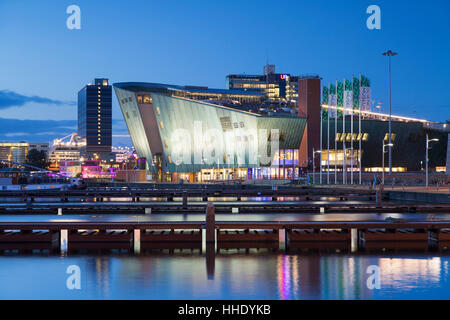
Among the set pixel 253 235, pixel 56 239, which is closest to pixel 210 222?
pixel 253 235

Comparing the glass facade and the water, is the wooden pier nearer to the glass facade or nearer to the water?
the water

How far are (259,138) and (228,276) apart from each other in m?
105

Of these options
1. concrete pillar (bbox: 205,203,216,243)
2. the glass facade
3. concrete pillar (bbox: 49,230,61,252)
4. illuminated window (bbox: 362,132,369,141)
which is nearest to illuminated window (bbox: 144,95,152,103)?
the glass facade

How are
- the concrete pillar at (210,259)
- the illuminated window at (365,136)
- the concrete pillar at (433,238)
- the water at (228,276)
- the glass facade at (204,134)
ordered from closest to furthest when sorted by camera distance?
the water at (228,276) < the concrete pillar at (210,259) < the concrete pillar at (433,238) < the glass facade at (204,134) < the illuminated window at (365,136)

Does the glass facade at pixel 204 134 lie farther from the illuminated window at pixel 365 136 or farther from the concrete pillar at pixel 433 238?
the concrete pillar at pixel 433 238

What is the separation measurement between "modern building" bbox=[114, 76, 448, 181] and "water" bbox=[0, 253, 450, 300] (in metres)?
95.8

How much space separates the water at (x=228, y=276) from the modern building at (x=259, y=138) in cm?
9579

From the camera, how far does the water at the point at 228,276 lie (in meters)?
17.9

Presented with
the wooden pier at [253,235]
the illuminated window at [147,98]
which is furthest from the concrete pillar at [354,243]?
the illuminated window at [147,98]

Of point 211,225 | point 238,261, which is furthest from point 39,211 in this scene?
point 238,261

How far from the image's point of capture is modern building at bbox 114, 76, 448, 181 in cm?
12406

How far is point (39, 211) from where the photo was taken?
40.2 m

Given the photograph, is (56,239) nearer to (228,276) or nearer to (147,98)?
(228,276)
